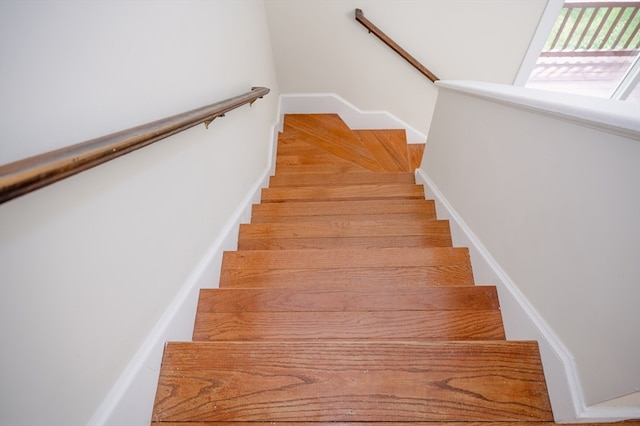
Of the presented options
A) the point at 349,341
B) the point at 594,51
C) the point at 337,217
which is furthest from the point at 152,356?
the point at 594,51

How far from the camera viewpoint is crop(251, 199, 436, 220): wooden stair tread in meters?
1.95

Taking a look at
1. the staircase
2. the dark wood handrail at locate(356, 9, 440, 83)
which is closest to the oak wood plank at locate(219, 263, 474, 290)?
the staircase

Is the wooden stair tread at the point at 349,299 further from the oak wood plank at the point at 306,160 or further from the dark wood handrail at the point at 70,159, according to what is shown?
the oak wood plank at the point at 306,160

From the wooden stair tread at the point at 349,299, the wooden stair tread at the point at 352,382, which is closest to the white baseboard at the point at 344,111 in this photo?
the wooden stair tread at the point at 349,299

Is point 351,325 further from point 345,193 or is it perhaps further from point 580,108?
point 345,193

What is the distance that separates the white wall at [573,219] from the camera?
652 millimetres

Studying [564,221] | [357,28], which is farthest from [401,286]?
[357,28]

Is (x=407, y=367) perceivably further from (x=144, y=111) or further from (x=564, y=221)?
(x=144, y=111)

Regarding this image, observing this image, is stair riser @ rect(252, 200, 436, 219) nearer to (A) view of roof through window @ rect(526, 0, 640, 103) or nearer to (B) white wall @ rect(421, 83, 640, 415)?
(B) white wall @ rect(421, 83, 640, 415)

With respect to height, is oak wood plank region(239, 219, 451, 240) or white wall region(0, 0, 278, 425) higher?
white wall region(0, 0, 278, 425)

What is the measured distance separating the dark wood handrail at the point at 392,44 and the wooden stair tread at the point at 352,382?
2289 millimetres

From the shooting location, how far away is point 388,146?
329 centimetres

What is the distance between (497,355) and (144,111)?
Result: 125cm

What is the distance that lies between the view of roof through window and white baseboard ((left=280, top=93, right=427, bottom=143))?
116 centimetres
